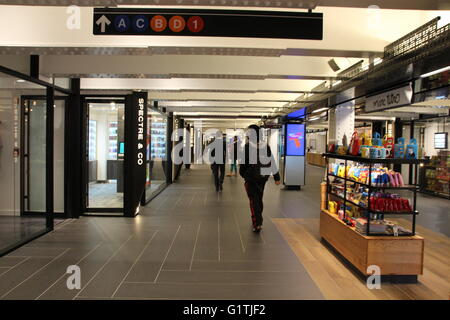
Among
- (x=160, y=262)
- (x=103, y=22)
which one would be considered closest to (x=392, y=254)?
(x=160, y=262)

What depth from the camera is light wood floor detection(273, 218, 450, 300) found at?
10.6 ft

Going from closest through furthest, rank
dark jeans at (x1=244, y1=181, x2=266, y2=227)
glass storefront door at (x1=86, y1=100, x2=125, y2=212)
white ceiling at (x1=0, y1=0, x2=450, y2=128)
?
white ceiling at (x1=0, y1=0, x2=450, y2=128)
dark jeans at (x1=244, y1=181, x2=266, y2=227)
glass storefront door at (x1=86, y1=100, x2=125, y2=212)

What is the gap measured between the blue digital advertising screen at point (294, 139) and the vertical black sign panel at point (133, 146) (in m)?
5.74

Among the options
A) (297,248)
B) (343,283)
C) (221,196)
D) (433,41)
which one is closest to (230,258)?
(297,248)

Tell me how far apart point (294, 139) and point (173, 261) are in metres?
7.83

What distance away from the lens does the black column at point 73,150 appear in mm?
6168

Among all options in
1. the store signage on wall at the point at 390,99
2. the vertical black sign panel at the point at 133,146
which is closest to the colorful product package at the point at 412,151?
the store signage on wall at the point at 390,99

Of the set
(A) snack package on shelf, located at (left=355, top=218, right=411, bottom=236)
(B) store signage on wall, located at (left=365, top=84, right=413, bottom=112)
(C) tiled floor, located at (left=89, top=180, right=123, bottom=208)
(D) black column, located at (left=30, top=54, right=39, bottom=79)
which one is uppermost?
(D) black column, located at (left=30, top=54, right=39, bottom=79)

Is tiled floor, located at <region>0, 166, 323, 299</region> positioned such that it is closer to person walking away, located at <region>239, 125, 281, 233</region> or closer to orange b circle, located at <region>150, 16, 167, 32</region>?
person walking away, located at <region>239, 125, 281, 233</region>

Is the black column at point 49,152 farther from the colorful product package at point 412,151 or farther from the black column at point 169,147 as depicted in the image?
the black column at point 169,147

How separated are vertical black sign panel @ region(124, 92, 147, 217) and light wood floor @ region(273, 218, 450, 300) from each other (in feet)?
9.56

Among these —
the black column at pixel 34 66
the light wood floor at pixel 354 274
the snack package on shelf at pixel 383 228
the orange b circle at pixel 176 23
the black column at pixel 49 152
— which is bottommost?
the light wood floor at pixel 354 274

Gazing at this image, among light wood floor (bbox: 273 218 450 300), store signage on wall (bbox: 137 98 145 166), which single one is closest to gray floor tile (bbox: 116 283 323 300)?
light wood floor (bbox: 273 218 450 300)
